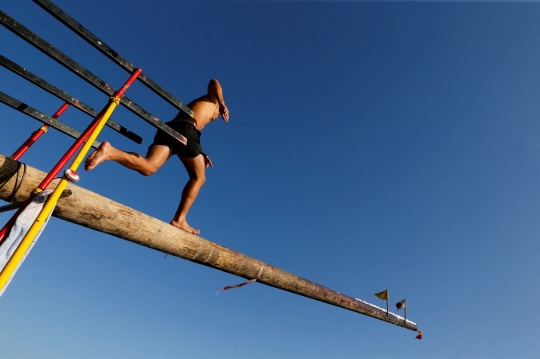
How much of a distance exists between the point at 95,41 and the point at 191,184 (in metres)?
2.02

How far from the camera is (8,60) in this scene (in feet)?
7.99

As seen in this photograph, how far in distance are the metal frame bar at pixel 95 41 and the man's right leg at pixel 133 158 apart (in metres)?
0.64

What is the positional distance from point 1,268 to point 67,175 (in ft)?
1.86

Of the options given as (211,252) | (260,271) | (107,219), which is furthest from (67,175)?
(260,271)

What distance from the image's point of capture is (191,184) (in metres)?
4.25

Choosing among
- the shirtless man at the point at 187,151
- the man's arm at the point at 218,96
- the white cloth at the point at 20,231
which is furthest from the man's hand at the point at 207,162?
the white cloth at the point at 20,231

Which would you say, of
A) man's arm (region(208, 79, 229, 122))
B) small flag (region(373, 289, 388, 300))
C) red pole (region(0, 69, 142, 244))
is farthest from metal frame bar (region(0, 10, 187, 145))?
small flag (region(373, 289, 388, 300))

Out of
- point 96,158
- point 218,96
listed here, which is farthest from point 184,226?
point 218,96

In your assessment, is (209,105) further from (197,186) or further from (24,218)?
(24,218)

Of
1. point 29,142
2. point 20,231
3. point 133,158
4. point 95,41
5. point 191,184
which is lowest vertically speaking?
point 20,231

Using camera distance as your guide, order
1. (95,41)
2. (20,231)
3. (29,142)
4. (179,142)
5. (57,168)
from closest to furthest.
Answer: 1. (20,231)
2. (57,168)
3. (95,41)
4. (29,142)
5. (179,142)

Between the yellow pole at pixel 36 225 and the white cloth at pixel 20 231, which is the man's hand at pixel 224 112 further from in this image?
the white cloth at pixel 20 231

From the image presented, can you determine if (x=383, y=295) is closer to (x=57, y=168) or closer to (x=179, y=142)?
(x=179, y=142)

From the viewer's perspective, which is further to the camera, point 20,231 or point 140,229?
point 140,229
